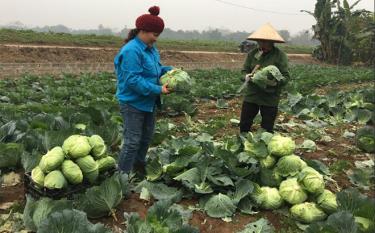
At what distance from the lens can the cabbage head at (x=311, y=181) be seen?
157 inches

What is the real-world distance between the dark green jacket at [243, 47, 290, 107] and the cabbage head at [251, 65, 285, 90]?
13 centimetres

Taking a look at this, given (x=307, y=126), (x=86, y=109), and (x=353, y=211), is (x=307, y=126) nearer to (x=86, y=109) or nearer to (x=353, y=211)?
(x=86, y=109)

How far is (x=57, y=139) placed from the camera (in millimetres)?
4348

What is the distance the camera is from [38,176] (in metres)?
3.79

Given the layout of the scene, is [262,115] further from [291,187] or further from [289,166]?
[291,187]

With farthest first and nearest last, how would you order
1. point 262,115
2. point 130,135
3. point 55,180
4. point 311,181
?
1. point 262,115
2. point 130,135
3. point 311,181
4. point 55,180

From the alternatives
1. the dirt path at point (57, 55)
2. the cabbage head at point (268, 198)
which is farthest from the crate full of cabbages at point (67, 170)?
the dirt path at point (57, 55)

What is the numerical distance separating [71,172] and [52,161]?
18cm

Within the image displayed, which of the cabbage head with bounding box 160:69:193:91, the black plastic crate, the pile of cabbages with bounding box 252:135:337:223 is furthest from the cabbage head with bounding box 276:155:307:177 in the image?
the black plastic crate

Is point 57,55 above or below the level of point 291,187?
below

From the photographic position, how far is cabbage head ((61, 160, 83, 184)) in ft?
12.5

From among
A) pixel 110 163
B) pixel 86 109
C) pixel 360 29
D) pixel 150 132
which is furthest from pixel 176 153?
pixel 360 29

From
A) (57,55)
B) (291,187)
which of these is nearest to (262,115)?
(291,187)

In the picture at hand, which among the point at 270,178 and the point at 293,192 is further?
the point at 270,178
